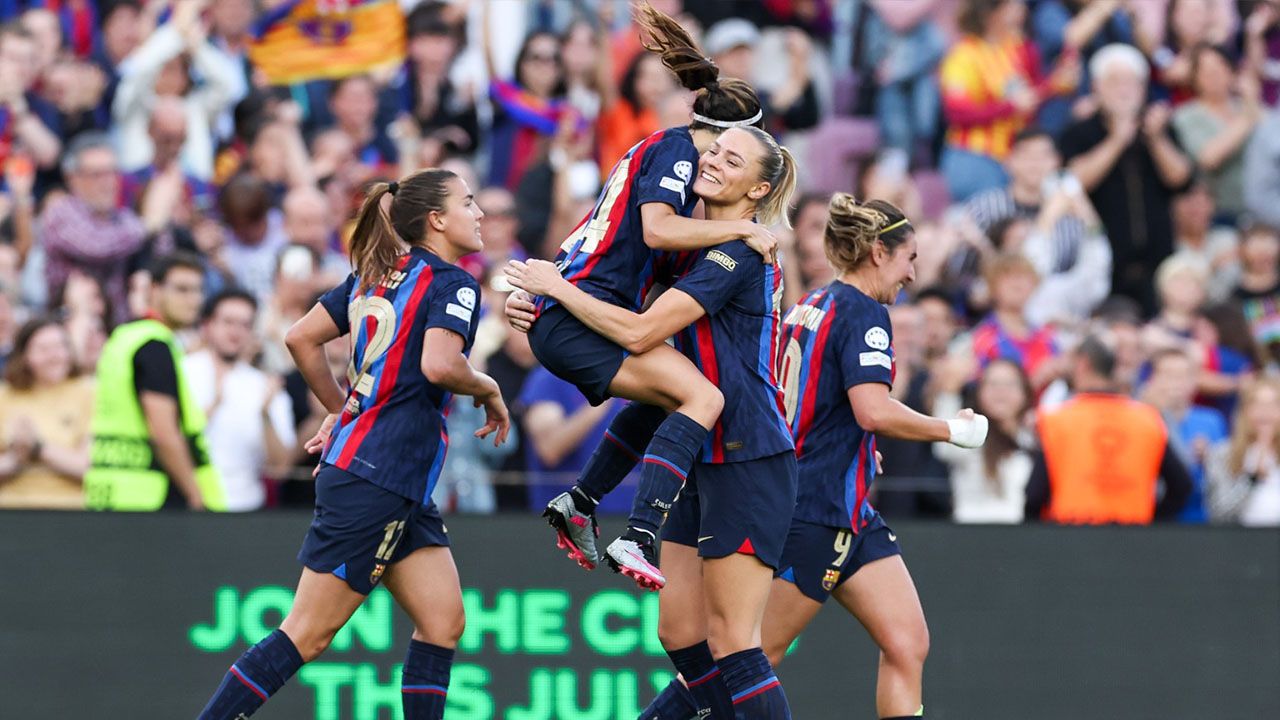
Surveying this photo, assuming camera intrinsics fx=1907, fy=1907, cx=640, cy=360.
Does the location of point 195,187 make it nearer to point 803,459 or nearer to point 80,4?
point 80,4

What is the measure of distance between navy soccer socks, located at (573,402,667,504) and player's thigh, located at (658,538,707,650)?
1.27ft

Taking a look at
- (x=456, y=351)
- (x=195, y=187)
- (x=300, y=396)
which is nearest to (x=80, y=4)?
(x=195, y=187)

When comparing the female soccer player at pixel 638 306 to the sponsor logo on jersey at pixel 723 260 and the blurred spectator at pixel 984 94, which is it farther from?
the blurred spectator at pixel 984 94

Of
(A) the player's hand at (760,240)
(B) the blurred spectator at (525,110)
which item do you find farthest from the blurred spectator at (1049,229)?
(A) the player's hand at (760,240)

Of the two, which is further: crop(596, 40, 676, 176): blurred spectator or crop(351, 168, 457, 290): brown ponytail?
crop(596, 40, 676, 176): blurred spectator

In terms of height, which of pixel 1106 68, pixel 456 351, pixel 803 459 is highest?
pixel 1106 68

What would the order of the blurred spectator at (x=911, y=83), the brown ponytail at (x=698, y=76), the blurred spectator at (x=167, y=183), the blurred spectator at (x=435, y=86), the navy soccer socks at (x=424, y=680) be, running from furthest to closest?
→ 1. the blurred spectator at (x=911, y=83)
2. the blurred spectator at (x=435, y=86)
3. the blurred spectator at (x=167, y=183)
4. the navy soccer socks at (x=424, y=680)
5. the brown ponytail at (x=698, y=76)

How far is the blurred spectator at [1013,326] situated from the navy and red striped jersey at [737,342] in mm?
4851

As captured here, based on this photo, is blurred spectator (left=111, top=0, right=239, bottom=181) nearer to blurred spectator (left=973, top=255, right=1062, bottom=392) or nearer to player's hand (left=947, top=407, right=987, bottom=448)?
blurred spectator (left=973, top=255, right=1062, bottom=392)

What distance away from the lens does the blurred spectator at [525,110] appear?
12.7m

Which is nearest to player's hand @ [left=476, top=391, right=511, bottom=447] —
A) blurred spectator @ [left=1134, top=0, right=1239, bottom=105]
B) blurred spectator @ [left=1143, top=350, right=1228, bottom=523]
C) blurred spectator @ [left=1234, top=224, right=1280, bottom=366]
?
blurred spectator @ [left=1143, top=350, right=1228, bottom=523]

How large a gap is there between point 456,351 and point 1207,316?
21.7 ft

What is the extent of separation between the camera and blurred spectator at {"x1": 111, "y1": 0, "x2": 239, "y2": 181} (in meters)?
12.3

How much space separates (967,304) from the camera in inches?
480
